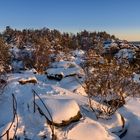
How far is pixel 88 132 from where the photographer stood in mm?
12430

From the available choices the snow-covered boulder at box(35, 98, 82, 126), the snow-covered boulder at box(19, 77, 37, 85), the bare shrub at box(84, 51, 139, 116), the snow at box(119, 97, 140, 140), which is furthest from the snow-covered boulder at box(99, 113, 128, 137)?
the snow-covered boulder at box(19, 77, 37, 85)

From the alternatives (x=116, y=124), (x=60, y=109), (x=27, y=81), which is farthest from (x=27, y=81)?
(x=60, y=109)

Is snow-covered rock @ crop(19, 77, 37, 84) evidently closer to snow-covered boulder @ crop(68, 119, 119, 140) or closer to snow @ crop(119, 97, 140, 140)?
snow @ crop(119, 97, 140, 140)

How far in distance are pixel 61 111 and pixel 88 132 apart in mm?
1311

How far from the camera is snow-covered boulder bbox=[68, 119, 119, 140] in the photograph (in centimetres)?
1220

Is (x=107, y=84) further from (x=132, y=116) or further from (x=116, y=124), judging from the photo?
(x=116, y=124)

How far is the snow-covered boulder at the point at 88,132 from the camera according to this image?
1220cm

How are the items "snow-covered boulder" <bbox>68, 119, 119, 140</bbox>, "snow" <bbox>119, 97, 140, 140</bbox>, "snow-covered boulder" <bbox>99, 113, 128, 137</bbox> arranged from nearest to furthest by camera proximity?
"snow-covered boulder" <bbox>68, 119, 119, 140</bbox> → "snow-covered boulder" <bbox>99, 113, 128, 137</bbox> → "snow" <bbox>119, 97, 140, 140</bbox>

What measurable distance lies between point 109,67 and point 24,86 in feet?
14.3

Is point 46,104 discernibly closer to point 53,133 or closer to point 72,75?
point 53,133

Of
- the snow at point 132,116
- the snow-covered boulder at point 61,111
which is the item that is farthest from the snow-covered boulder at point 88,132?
the snow at point 132,116

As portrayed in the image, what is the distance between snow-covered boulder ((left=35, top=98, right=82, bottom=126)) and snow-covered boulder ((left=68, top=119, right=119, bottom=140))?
41 cm

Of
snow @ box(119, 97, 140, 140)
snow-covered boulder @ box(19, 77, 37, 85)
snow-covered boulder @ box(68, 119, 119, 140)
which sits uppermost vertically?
snow-covered boulder @ box(19, 77, 37, 85)

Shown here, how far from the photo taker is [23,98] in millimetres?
14477
